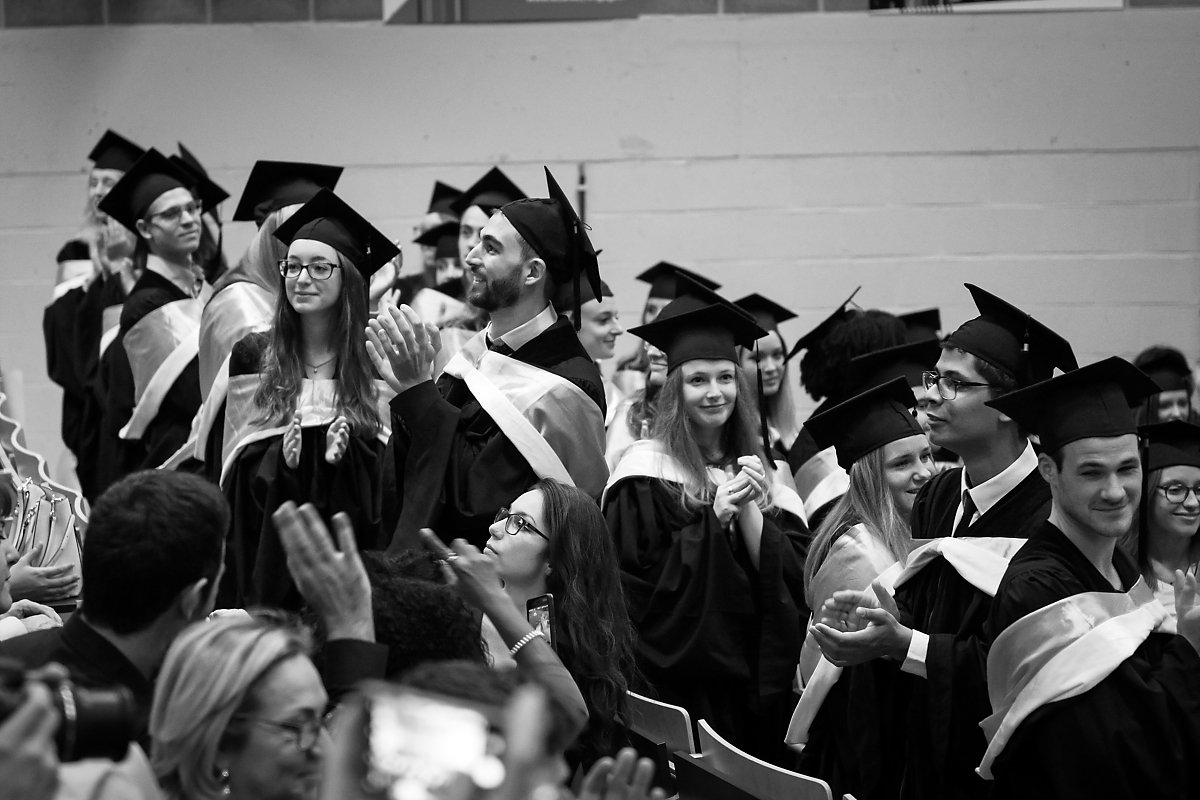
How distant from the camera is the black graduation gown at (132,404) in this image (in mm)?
6387

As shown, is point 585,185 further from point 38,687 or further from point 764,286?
point 38,687

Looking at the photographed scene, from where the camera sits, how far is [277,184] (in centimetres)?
661

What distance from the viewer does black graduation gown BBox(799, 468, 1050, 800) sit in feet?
13.0

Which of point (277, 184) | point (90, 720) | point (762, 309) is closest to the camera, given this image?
point (90, 720)

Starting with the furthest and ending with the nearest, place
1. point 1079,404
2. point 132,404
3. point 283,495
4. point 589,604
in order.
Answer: point 132,404, point 283,495, point 589,604, point 1079,404

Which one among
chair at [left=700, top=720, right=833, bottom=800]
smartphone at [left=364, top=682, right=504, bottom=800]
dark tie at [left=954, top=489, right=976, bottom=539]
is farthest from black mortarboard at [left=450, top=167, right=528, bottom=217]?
smartphone at [left=364, top=682, right=504, bottom=800]

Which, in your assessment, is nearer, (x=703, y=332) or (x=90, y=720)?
(x=90, y=720)

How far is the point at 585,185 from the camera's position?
8891 millimetres

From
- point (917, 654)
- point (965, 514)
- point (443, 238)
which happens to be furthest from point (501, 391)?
point (443, 238)

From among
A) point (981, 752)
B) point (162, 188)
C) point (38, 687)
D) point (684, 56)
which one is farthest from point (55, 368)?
point (38, 687)

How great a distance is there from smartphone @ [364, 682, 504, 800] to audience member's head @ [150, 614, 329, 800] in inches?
25.1

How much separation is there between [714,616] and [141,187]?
3102mm

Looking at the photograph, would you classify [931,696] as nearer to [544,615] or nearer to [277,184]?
[544,615]

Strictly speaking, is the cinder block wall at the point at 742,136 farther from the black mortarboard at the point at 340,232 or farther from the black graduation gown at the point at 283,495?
the black graduation gown at the point at 283,495
